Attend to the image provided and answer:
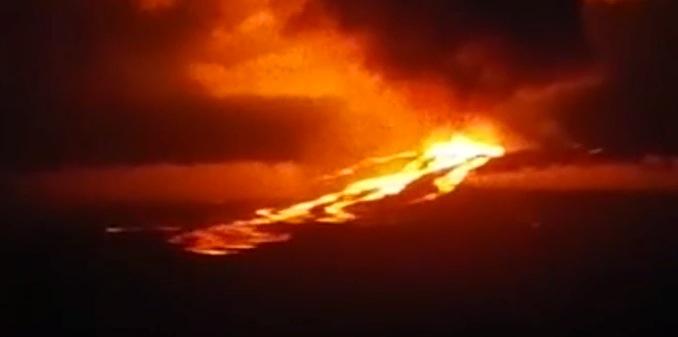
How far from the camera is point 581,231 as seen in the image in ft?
131

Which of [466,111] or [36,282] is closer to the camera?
[36,282]

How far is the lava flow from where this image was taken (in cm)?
3903

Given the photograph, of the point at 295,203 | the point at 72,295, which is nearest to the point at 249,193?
the point at 295,203

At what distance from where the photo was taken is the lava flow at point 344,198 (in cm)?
3903

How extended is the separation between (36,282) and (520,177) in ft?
23.6

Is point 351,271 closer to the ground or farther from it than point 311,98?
closer to the ground

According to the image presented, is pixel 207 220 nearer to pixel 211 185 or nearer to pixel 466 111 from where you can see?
pixel 211 185

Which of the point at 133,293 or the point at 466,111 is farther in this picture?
the point at 466,111

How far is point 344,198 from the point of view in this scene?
3903 centimetres

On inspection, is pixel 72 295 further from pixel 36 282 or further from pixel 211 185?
pixel 211 185

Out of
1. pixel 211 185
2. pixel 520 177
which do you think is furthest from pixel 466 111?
pixel 211 185

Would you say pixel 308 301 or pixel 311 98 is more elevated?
pixel 311 98

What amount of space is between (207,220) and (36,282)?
3.09 m

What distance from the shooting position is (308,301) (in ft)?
122
